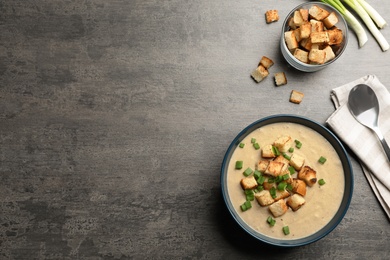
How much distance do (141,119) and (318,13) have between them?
0.99 m

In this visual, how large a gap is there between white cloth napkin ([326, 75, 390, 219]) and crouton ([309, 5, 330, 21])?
13.7 inches

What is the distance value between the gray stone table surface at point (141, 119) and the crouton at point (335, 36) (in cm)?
13

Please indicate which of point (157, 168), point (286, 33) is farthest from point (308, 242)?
point (286, 33)

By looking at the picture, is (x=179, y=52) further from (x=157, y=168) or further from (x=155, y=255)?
(x=155, y=255)

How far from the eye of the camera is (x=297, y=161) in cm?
227

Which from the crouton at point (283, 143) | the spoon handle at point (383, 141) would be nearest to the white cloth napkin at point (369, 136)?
the spoon handle at point (383, 141)

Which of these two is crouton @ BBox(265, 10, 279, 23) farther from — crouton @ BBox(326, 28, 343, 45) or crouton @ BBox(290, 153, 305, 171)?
crouton @ BBox(290, 153, 305, 171)

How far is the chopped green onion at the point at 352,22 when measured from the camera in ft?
8.34

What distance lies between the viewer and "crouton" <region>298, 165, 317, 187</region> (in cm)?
223

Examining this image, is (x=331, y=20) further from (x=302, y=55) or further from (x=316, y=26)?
(x=302, y=55)

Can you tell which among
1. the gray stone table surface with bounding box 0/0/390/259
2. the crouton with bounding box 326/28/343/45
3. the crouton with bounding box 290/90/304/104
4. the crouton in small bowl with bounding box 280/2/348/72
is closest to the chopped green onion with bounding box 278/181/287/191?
the gray stone table surface with bounding box 0/0/390/259

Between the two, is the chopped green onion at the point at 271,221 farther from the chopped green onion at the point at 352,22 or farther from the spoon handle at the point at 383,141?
the chopped green onion at the point at 352,22

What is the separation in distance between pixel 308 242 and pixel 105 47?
4.42 ft

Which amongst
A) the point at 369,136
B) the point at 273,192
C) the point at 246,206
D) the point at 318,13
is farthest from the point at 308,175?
the point at 318,13
